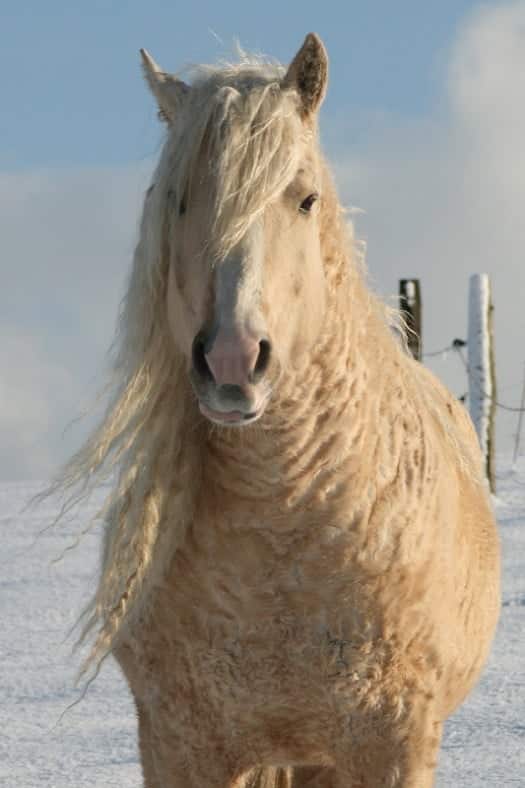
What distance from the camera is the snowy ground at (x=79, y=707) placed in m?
5.03

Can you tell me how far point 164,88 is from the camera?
2.79 meters

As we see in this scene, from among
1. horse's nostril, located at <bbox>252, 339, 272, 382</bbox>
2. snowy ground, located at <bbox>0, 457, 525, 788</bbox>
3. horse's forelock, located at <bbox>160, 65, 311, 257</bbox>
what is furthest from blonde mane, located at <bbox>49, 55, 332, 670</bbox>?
snowy ground, located at <bbox>0, 457, 525, 788</bbox>

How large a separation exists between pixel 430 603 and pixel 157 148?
119 cm

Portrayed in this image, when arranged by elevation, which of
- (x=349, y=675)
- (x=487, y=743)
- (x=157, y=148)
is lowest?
(x=487, y=743)

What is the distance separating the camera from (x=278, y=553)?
2781mm

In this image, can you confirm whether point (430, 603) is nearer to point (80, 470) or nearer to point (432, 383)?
point (80, 470)

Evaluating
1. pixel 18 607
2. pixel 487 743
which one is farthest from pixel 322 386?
pixel 18 607

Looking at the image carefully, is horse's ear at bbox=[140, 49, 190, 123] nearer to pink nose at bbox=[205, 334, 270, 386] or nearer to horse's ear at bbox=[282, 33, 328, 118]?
horse's ear at bbox=[282, 33, 328, 118]

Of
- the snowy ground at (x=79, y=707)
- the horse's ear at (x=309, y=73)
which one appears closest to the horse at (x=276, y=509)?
the horse's ear at (x=309, y=73)

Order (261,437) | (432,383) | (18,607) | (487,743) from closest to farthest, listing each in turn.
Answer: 1. (261,437)
2. (432,383)
3. (487,743)
4. (18,607)

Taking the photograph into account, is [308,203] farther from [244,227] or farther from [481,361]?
[481,361]

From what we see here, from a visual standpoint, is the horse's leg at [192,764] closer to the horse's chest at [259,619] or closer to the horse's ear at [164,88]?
the horse's chest at [259,619]

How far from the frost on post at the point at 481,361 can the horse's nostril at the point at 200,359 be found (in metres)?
9.64

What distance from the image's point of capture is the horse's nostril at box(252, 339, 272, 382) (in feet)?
7.54
